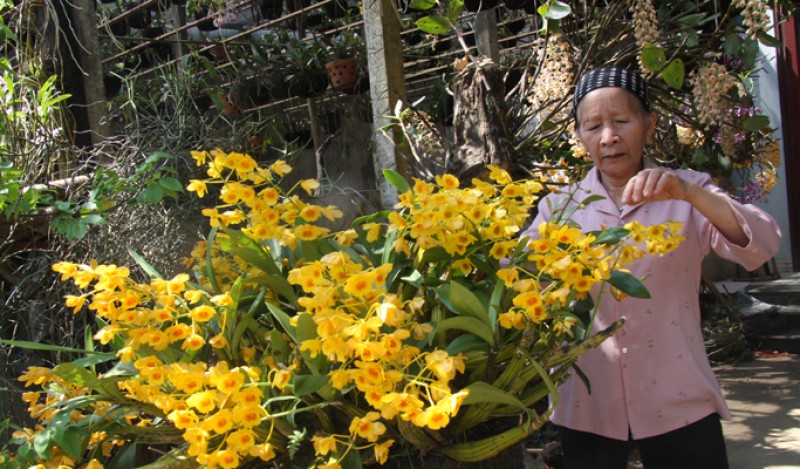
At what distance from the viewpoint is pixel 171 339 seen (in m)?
1.07

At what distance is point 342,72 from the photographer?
4.09 meters

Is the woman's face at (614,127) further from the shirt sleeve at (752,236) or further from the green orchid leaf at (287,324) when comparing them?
the green orchid leaf at (287,324)

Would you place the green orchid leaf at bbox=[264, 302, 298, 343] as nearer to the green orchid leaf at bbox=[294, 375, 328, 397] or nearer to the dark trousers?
the green orchid leaf at bbox=[294, 375, 328, 397]

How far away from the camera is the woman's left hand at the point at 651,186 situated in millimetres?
1321

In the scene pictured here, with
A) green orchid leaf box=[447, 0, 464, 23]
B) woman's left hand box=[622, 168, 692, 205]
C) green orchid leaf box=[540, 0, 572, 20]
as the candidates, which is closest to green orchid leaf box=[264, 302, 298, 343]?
woman's left hand box=[622, 168, 692, 205]

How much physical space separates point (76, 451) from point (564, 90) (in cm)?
206

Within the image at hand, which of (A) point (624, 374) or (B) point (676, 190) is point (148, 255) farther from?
(B) point (676, 190)

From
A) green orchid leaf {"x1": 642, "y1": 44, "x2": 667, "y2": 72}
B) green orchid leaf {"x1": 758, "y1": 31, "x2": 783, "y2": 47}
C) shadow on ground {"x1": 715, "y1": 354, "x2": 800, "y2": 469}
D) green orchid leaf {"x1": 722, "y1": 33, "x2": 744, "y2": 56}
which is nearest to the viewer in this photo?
green orchid leaf {"x1": 642, "y1": 44, "x2": 667, "y2": 72}

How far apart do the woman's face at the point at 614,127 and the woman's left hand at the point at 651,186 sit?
0.92 ft

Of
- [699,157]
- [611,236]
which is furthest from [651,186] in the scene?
[699,157]

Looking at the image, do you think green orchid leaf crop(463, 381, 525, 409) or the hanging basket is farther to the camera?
the hanging basket

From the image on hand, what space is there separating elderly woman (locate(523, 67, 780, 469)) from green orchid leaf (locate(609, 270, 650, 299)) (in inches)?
16.7

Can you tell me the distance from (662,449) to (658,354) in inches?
7.9

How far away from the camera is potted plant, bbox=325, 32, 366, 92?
4.09 m
